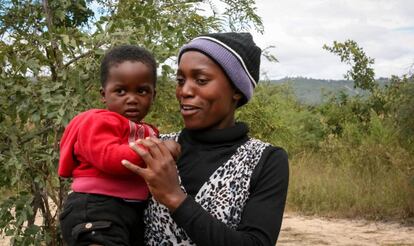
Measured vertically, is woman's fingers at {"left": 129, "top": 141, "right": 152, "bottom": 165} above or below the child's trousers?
above

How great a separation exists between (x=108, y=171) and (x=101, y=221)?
13 centimetres

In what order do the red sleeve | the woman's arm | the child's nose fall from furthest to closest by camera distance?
1. the child's nose
2. the red sleeve
3. the woman's arm

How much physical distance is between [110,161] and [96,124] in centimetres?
13

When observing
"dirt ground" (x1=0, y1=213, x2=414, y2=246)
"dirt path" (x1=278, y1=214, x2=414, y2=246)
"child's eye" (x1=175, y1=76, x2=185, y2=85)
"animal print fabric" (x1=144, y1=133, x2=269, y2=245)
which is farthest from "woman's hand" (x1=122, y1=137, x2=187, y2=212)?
"dirt path" (x1=278, y1=214, x2=414, y2=246)

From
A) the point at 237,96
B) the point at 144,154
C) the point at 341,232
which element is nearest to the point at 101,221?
the point at 144,154

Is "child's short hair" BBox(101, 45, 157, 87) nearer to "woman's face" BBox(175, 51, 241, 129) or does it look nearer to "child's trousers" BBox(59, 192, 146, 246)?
"woman's face" BBox(175, 51, 241, 129)

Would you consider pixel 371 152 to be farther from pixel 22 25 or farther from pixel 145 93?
pixel 145 93

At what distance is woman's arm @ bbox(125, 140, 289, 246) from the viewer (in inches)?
54.1

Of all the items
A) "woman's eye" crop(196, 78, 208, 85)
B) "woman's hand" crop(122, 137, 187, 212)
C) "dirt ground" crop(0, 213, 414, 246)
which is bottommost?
"dirt ground" crop(0, 213, 414, 246)

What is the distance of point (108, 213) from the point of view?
1551 mm

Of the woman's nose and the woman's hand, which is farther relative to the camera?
the woman's nose

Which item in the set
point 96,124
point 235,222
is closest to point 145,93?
point 96,124

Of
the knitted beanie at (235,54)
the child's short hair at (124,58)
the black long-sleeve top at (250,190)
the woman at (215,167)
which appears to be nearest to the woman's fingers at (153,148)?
the woman at (215,167)

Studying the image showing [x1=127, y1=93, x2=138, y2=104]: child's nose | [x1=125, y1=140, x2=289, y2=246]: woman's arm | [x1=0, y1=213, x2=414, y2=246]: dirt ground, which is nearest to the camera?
[x1=125, y1=140, x2=289, y2=246]: woman's arm
